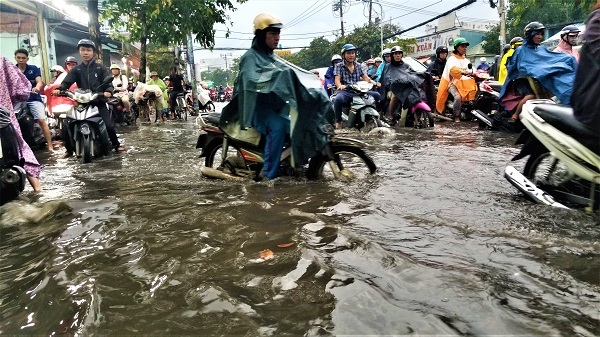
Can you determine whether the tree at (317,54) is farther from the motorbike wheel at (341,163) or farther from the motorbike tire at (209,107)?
the motorbike wheel at (341,163)

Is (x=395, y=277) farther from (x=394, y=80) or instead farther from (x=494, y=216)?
(x=394, y=80)

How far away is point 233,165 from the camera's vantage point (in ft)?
16.0

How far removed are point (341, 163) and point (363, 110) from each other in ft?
11.9

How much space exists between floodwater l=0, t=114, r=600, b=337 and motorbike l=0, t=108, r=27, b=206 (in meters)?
0.22

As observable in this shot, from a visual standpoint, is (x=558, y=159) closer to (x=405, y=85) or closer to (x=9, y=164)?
(x=9, y=164)

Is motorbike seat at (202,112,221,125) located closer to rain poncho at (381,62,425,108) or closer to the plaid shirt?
the plaid shirt

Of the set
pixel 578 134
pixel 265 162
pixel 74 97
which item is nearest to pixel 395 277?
pixel 578 134

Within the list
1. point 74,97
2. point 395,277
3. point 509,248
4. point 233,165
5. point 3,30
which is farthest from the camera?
point 3,30

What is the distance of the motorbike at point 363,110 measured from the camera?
7.75 metres

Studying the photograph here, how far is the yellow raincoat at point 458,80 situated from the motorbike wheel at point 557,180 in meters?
6.13

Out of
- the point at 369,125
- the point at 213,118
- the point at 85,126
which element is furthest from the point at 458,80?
the point at 85,126

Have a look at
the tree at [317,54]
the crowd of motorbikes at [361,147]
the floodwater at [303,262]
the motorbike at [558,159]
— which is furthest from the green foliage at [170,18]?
the tree at [317,54]

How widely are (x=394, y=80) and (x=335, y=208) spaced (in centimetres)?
609

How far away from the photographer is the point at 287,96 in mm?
3859
